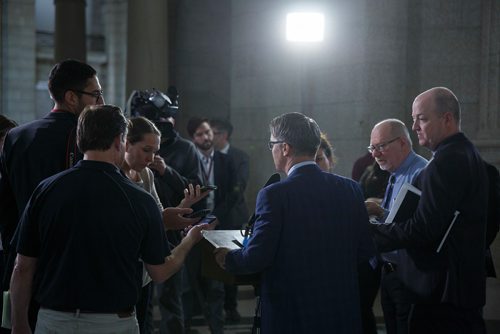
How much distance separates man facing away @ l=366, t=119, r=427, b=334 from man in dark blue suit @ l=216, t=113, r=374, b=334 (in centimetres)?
66

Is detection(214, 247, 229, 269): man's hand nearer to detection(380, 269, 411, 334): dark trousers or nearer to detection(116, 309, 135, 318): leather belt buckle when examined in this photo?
detection(116, 309, 135, 318): leather belt buckle

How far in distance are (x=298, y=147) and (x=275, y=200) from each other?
10.4 inches

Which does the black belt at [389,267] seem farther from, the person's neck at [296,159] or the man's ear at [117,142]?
the man's ear at [117,142]

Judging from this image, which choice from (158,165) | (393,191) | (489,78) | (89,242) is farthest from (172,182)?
(489,78)

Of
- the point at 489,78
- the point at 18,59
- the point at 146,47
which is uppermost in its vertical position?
the point at 18,59

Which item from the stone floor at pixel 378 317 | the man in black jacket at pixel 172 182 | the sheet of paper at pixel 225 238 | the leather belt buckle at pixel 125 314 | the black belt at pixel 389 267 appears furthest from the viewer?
the stone floor at pixel 378 317

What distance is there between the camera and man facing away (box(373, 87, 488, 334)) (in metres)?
3.14

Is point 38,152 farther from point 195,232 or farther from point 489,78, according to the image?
point 489,78

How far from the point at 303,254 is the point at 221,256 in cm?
39

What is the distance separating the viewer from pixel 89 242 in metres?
2.37

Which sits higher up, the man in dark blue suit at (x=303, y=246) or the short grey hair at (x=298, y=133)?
the short grey hair at (x=298, y=133)

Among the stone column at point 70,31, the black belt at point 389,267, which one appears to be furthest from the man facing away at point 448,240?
the stone column at point 70,31

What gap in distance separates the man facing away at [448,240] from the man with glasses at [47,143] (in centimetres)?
158

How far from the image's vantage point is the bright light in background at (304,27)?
22.0ft
